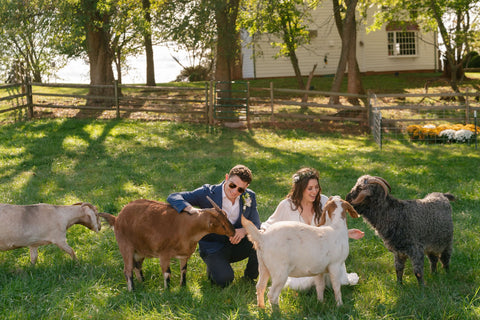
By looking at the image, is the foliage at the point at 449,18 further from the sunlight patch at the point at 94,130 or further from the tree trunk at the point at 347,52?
the sunlight patch at the point at 94,130

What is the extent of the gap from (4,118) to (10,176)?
8519 mm

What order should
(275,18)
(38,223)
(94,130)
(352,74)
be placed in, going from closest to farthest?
1. (38,223)
2. (94,130)
3. (275,18)
4. (352,74)

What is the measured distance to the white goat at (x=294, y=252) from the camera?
4.77 m

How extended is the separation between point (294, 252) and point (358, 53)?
29.9 metres

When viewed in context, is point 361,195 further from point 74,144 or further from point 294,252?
point 74,144

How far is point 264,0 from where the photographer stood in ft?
59.4

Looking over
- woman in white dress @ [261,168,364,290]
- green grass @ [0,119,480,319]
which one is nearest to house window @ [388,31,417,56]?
green grass @ [0,119,480,319]

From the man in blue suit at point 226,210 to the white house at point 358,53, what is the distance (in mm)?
26225

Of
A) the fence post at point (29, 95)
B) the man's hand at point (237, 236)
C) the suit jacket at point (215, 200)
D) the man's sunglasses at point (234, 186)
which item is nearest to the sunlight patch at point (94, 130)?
the fence post at point (29, 95)

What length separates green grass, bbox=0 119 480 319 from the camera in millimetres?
5086

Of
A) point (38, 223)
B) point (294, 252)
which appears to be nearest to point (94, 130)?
point (38, 223)

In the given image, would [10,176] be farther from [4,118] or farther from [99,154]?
[4,118]

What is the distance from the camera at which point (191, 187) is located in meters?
10.5

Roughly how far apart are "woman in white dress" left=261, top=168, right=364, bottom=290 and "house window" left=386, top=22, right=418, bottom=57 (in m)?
30.1
